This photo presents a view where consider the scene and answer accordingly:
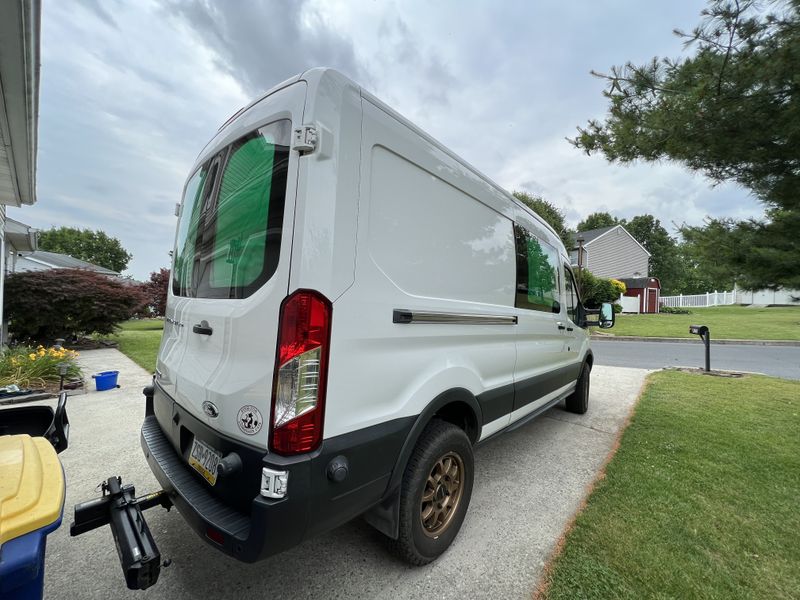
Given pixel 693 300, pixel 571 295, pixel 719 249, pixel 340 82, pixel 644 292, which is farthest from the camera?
pixel 693 300

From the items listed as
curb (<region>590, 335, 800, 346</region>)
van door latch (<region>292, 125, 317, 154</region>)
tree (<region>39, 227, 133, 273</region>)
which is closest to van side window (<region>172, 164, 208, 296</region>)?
van door latch (<region>292, 125, 317, 154</region>)

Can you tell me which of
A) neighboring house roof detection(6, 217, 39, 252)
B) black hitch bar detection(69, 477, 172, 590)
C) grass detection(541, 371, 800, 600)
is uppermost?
neighboring house roof detection(6, 217, 39, 252)

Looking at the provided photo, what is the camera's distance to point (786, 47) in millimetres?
2885

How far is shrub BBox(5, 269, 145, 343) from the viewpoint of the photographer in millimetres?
9211

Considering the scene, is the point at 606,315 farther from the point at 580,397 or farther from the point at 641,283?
the point at 641,283

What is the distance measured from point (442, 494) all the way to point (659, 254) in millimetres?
58414

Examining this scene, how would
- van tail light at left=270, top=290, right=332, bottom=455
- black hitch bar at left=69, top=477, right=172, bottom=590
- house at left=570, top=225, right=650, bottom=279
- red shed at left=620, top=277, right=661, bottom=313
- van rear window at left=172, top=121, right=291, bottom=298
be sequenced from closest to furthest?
black hitch bar at left=69, top=477, right=172, bottom=590
van tail light at left=270, top=290, right=332, bottom=455
van rear window at left=172, top=121, right=291, bottom=298
red shed at left=620, top=277, right=661, bottom=313
house at left=570, top=225, right=650, bottom=279

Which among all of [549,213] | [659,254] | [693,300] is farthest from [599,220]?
[549,213]

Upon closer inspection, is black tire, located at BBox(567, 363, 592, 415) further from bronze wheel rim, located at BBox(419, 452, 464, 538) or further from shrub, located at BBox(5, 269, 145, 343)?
shrub, located at BBox(5, 269, 145, 343)

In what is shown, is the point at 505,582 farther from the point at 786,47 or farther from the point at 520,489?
the point at 786,47

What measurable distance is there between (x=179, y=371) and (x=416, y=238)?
4.86ft

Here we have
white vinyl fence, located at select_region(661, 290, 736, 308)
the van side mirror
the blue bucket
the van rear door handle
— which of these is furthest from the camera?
white vinyl fence, located at select_region(661, 290, 736, 308)

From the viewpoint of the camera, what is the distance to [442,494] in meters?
2.23

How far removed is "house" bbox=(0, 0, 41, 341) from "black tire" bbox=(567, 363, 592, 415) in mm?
6381
